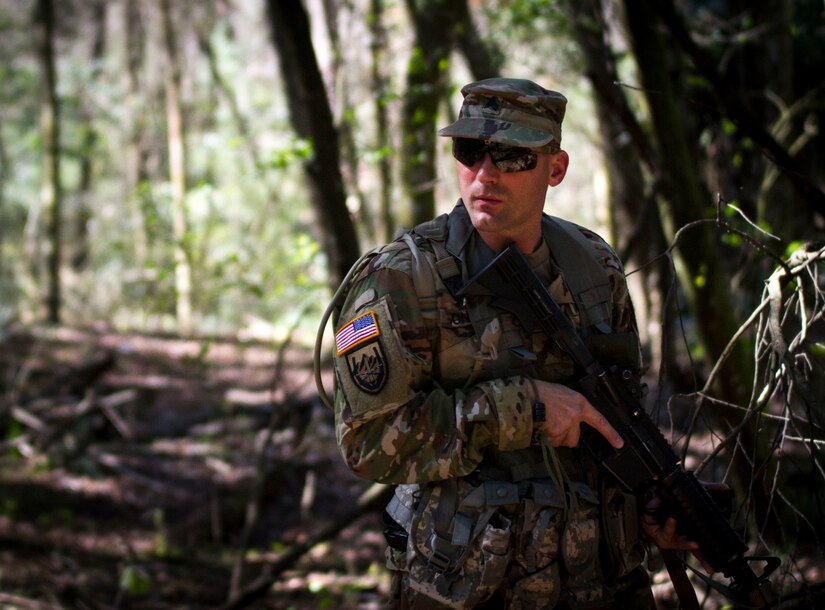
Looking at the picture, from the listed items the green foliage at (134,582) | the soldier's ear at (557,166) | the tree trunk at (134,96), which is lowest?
the green foliage at (134,582)

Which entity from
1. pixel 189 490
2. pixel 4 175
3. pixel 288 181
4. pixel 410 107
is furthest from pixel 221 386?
pixel 4 175

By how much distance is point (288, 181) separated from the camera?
84.8ft

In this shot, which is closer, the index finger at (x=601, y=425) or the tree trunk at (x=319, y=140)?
the index finger at (x=601, y=425)

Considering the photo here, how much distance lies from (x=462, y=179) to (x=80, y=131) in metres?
25.4

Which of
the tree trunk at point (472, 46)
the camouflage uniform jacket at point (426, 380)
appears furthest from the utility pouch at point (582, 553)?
the tree trunk at point (472, 46)

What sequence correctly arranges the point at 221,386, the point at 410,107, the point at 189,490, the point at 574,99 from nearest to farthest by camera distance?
the point at 410,107, the point at 189,490, the point at 221,386, the point at 574,99

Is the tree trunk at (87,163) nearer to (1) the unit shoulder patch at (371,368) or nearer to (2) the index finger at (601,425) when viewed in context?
(1) the unit shoulder patch at (371,368)

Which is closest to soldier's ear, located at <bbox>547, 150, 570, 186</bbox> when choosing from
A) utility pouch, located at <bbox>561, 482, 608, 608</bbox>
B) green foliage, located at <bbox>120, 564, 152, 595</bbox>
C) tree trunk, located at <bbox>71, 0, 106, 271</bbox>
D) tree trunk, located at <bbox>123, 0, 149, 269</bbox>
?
utility pouch, located at <bbox>561, 482, 608, 608</bbox>

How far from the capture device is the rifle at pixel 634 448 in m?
2.25

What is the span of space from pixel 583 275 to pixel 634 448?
18.2 inches

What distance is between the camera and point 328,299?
615 cm

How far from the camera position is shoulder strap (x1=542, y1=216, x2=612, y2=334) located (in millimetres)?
2389

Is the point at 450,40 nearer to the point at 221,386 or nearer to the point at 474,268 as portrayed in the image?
the point at 474,268

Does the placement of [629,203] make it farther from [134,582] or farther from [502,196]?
[502,196]
